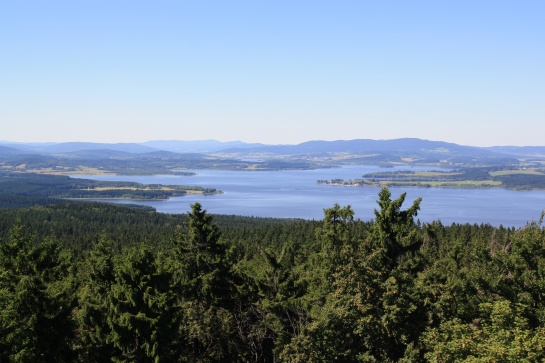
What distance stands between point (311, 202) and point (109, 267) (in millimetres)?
147873

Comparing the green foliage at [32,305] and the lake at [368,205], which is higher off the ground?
the green foliage at [32,305]

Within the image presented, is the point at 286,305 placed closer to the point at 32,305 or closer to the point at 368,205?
the point at 32,305

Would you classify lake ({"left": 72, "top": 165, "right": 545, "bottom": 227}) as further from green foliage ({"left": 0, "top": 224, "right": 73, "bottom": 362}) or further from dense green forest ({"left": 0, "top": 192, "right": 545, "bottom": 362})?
green foliage ({"left": 0, "top": 224, "right": 73, "bottom": 362})

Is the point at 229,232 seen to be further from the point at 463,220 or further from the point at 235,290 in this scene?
the point at 463,220

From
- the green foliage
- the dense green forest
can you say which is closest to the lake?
the dense green forest

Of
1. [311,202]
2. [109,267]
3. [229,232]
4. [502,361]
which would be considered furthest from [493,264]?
[311,202]

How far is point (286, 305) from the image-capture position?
20438 millimetres

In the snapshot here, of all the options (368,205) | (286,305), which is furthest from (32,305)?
(368,205)

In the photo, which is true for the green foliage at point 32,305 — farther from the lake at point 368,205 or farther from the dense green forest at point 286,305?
the lake at point 368,205

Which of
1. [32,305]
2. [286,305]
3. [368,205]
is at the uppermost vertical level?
[32,305]

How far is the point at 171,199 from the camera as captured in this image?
187000mm

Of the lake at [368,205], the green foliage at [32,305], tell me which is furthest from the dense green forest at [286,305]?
the lake at [368,205]

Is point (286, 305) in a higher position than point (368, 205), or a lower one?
higher

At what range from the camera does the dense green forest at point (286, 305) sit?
15430mm
